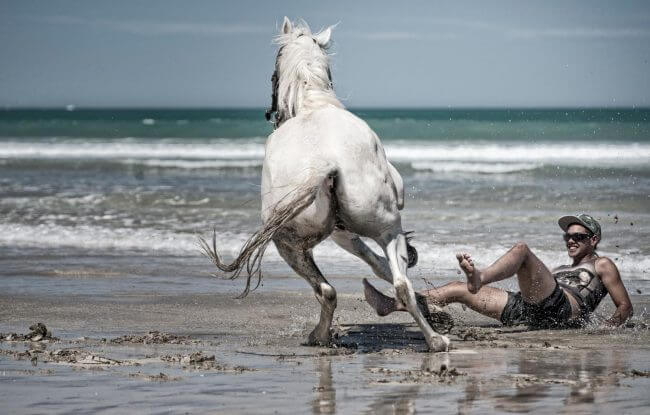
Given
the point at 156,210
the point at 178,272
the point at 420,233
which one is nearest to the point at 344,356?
the point at 178,272

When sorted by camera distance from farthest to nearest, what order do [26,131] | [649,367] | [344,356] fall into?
[26,131] < [344,356] < [649,367]

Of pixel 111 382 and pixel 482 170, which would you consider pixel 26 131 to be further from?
pixel 111 382

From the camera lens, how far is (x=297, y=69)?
582 centimetres

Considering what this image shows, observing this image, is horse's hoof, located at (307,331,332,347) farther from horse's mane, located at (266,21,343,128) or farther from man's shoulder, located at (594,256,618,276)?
man's shoulder, located at (594,256,618,276)

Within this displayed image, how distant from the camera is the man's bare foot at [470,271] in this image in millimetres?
5547

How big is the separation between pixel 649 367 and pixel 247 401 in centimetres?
205

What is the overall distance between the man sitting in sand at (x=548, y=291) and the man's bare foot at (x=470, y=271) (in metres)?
0.13

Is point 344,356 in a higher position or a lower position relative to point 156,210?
lower

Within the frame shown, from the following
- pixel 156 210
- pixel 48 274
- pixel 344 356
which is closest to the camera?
pixel 344 356

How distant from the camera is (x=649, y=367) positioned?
190 inches

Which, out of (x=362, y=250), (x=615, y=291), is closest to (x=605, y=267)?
(x=615, y=291)

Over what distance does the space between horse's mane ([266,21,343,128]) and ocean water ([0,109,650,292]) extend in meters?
0.85

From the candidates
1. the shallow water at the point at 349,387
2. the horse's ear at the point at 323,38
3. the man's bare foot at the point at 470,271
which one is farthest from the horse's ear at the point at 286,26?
the shallow water at the point at 349,387

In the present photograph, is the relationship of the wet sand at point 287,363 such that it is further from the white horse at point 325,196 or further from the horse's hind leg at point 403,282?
the white horse at point 325,196
